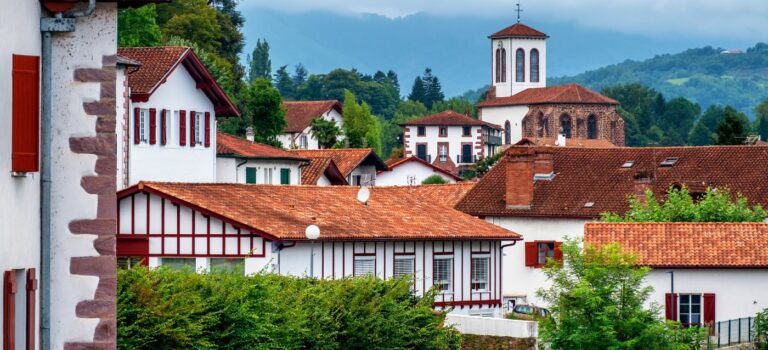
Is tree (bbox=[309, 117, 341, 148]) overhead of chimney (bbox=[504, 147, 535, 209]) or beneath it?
overhead

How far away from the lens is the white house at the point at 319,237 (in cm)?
4441

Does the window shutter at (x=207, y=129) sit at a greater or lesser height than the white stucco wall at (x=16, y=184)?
greater

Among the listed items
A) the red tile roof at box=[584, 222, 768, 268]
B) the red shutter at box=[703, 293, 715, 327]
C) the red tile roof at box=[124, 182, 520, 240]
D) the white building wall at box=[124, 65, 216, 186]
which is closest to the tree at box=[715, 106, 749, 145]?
the white building wall at box=[124, 65, 216, 186]

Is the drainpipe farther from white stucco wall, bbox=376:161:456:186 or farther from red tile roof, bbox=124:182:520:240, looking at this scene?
white stucco wall, bbox=376:161:456:186

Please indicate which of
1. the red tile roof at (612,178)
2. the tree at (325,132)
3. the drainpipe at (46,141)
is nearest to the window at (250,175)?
the red tile roof at (612,178)

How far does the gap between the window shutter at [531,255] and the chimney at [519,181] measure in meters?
2.09

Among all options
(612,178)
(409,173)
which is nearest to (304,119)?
(409,173)

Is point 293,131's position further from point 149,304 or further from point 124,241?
point 149,304

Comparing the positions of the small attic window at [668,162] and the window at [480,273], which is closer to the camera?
the window at [480,273]

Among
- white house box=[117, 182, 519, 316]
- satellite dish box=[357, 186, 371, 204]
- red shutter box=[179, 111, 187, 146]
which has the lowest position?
white house box=[117, 182, 519, 316]

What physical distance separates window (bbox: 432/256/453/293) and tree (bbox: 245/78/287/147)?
1639 inches

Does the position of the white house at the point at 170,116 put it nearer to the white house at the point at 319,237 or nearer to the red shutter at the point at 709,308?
the white house at the point at 319,237

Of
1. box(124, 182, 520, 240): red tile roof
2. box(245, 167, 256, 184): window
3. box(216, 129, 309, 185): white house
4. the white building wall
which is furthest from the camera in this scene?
box(245, 167, 256, 184): window

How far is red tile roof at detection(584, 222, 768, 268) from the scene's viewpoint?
187 ft
